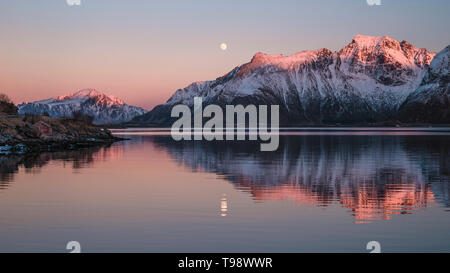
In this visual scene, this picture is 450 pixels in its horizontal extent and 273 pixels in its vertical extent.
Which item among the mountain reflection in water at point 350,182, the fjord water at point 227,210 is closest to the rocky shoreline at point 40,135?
the mountain reflection in water at point 350,182

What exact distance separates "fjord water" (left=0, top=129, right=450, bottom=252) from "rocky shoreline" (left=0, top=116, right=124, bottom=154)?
31.2 meters

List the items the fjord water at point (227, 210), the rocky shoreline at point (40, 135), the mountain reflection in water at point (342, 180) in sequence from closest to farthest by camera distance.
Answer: the fjord water at point (227, 210) → the mountain reflection in water at point (342, 180) → the rocky shoreline at point (40, 135)

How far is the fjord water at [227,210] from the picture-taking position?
1914cm

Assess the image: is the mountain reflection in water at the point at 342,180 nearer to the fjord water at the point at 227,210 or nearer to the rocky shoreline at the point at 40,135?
the fjord water at the point at 227,210

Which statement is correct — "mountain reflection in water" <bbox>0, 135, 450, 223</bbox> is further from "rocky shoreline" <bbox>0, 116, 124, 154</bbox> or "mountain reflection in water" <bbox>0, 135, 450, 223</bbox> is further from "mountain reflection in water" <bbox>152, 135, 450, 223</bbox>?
"rocky shoreline" <bbox>0, 116, 124, 154</bbox>

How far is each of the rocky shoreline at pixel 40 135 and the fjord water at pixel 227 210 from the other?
31154 millimetres

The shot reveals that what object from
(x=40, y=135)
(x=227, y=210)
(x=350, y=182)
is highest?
(x=40, y=135)

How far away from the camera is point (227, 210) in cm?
2580

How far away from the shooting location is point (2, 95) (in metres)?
124

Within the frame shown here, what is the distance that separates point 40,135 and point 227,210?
65.7 metres

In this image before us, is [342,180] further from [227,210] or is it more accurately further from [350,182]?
[227,210]

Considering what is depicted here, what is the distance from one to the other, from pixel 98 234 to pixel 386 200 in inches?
579

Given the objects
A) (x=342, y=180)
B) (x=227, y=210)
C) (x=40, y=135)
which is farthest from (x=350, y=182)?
(x=40, y=135)

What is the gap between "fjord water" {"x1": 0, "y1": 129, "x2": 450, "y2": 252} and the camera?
1914 centimetres
